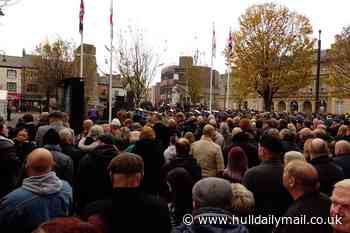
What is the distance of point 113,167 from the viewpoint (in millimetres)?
3510

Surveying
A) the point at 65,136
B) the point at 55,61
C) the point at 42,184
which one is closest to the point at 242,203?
the point at 42,184

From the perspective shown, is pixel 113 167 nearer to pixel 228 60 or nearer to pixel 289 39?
pixel 228 60

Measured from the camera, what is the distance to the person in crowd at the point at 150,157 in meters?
6.76

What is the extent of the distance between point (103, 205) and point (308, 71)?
38.7 meters

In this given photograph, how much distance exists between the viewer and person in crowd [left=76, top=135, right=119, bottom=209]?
5.56 m

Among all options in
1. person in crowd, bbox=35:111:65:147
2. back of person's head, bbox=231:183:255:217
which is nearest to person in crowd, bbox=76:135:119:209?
back of person's head, bbox=231:183:255:217

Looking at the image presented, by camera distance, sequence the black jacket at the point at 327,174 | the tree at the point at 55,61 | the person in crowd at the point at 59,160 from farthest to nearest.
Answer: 1. the tree at the point at 55,61
2. the person in crowd at the point at 59,160
3. the black jacket at the point at 327,174

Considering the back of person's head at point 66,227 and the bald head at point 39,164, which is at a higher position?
the back of person's head at point 66,227

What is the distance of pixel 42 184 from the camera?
12.2ft

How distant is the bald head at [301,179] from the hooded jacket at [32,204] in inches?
90.4

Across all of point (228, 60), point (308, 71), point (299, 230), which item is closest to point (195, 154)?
point (299, 230)

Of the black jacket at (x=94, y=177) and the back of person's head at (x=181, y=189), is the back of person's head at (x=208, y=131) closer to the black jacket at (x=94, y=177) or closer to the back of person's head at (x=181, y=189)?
the black jacket at (x=94, y=177)

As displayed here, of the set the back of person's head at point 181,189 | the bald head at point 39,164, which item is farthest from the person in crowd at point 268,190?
the bald head at point 39,164

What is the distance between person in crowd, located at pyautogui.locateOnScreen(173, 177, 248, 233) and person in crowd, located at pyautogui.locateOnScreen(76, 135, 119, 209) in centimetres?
262
